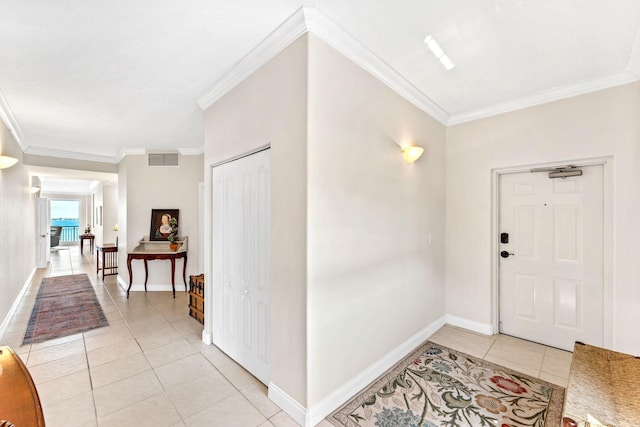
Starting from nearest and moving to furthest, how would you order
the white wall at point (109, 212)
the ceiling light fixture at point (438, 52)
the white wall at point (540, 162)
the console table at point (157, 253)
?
Result: the ceiling light fixture at point (438, 52)
the white wall at point (540, 162)
the console table at point (157, 253)
the white wall at point (109, 212)

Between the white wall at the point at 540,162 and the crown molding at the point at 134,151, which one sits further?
the crown molding at the point at 134,151

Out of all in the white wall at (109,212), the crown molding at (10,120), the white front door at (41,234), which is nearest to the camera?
the crown molding at (10,120)

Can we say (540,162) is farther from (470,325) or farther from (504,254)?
(470,325)

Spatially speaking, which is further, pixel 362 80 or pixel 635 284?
pixel 635 284

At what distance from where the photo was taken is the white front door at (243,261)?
7.32 feet

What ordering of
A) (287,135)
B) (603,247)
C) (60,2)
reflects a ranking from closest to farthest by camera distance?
1. (60,2)
2. (287,135)
3. (603,247)

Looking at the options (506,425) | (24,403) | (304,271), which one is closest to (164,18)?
(304,271)

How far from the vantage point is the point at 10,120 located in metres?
3.54

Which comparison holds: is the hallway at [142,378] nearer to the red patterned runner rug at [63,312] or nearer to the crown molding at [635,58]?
the red patterned runner rug at [63,312]

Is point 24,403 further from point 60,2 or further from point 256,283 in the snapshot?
point 60,2

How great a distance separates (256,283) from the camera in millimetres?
2307

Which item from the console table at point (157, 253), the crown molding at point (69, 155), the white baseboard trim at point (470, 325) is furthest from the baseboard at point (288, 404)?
the crown molding at point (69, 155)

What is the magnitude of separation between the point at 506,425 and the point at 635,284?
185 centimetres

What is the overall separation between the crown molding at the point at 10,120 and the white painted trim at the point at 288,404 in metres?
4.00
